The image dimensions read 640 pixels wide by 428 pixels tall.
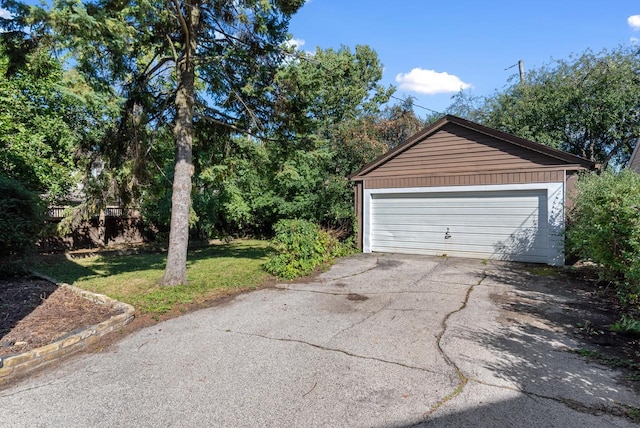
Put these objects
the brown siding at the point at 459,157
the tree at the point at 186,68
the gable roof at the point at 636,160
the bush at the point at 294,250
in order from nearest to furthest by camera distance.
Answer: the tree at the point at 186,68 < the bush at the point at 294,250 < the brown siding at the point at 459,157 < the gable roof at the point at 636,160

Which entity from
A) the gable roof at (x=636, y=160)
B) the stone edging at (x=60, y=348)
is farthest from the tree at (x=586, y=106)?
the stone edging at (x=60, y=348)

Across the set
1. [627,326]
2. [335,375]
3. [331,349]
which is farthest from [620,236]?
[335,375]

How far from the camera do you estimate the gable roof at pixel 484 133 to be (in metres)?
8.36

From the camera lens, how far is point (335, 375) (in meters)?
3.22

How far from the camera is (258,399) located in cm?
285

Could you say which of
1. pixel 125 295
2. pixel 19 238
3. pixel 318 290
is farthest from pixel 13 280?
pixel 318 290

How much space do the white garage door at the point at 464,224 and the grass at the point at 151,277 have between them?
437cm

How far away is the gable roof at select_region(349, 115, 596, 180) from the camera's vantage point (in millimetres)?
8359

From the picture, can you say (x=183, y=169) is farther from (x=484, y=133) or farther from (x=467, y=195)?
(x=484, y=133)

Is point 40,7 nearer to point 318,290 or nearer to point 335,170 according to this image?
point 318,290

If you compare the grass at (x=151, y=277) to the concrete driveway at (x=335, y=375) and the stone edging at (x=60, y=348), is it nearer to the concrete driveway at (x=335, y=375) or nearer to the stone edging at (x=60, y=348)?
the stone edging at (x=60, y=348)

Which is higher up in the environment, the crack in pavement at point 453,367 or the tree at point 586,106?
the tree at point 586,106

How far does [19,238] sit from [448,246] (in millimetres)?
10382

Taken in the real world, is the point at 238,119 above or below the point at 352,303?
above
